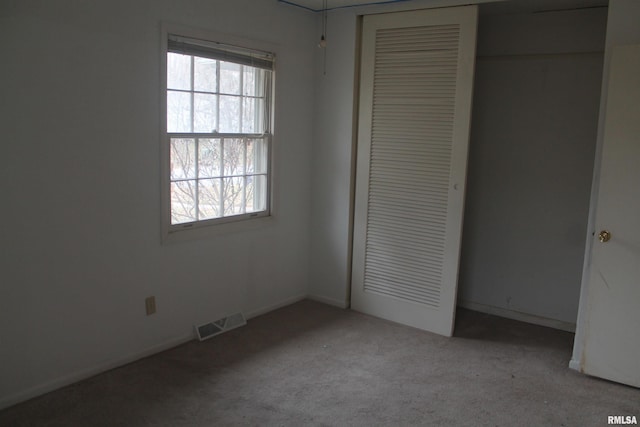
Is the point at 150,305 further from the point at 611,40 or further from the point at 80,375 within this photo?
the point at 611,40

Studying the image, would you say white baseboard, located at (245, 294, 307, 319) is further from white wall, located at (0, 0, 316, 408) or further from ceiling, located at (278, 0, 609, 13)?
ceiling, located at (278, 0, 609, 13)

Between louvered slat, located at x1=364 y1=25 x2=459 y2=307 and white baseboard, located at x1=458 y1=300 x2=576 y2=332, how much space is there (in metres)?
0.71

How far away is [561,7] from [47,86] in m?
3.33

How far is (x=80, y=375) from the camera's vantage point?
2961 millimetres

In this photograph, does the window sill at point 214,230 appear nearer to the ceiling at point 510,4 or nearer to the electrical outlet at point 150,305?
the electrical outlet at point 150,305

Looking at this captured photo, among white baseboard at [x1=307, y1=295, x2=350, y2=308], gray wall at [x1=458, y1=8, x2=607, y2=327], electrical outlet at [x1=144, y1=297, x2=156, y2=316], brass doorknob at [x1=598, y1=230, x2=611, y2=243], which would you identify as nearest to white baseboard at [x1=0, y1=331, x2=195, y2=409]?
electrical outlet at [x1=144, y1=297, x2=156, y2=316]

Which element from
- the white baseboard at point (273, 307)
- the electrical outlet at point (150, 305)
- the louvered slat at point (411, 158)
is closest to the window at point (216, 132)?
the electrical outlet at point (150, 305)

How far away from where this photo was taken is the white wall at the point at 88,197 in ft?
8.52

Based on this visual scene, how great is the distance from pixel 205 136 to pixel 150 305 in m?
1.12

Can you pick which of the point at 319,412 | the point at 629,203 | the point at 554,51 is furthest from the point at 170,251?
the point at 554,51

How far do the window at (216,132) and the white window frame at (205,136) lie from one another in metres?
0.01

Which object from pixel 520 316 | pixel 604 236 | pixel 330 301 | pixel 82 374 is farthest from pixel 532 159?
pixel 82 374

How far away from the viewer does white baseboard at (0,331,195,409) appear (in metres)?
2.70

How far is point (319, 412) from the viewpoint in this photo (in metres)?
2.77
